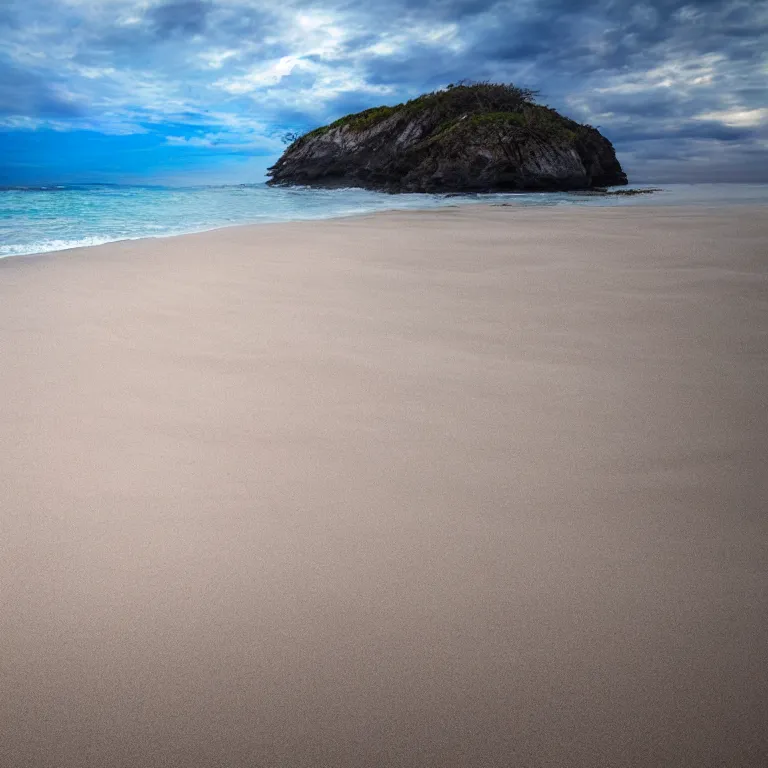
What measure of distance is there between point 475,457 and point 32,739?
1037mm

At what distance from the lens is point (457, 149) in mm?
17906

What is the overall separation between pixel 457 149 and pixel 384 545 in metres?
19.0

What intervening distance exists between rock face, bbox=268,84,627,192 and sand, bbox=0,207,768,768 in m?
17.0

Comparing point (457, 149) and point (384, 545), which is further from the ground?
point (457, 149)

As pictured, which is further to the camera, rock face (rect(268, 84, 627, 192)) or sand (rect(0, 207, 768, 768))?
rock face (rect(268, 84, 627, 192))

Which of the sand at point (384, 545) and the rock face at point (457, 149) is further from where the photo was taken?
the rock face at point (457, 149)

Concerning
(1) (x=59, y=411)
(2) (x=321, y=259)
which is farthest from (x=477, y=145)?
(1) (x=59, y=411)

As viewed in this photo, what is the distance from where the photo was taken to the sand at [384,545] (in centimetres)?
80

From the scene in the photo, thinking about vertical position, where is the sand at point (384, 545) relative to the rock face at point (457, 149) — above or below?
below

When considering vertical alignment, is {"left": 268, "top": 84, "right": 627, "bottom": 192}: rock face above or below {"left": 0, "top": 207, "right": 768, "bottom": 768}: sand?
above

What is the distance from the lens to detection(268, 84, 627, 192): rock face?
17547mm

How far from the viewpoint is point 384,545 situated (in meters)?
1.10

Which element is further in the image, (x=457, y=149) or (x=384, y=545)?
(x=457, y=149)

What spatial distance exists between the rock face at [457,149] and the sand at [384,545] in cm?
1703
